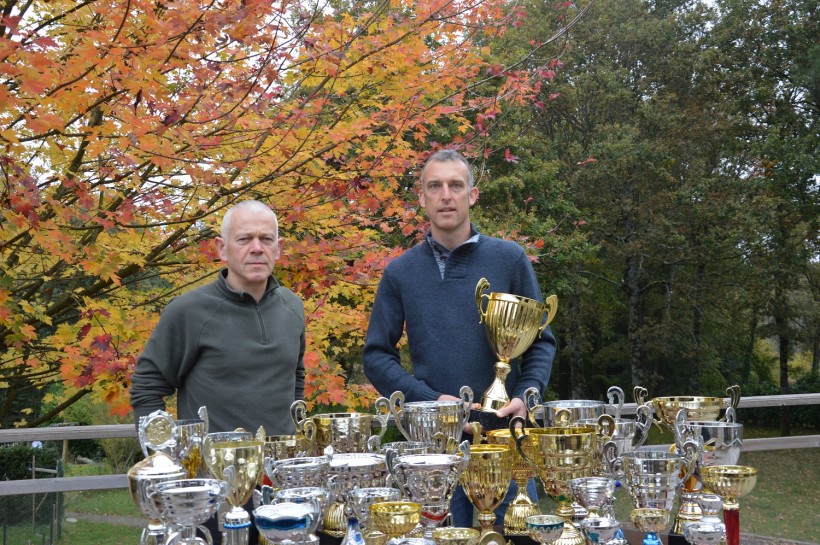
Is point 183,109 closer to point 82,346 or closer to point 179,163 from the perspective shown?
point 179,163

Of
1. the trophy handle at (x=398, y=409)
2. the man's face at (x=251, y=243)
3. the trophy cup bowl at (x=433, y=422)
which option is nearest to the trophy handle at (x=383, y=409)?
the trophy handle at (x=398, y=409)

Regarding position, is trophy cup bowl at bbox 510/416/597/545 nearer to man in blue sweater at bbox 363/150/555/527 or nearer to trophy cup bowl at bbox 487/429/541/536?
trophy cup bowl at bbox 487/429/541/536

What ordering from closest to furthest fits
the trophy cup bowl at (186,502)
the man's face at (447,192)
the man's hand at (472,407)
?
the trophy cup bowl at (186,502)
the man's hand at (472,407)
the man's face at (447,192)

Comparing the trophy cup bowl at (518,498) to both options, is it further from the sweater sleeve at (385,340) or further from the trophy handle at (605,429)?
the sweater sleeve at (385,340)

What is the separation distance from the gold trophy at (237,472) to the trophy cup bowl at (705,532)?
2.92 feet

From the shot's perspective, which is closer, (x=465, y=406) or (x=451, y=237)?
(x=465, y=406)

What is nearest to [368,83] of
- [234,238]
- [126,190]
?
[126,190]

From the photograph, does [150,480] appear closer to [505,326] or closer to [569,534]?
[569,534]

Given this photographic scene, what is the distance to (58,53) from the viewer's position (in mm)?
3359

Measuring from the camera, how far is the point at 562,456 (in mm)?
1823

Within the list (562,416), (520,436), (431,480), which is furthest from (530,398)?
(431,480)

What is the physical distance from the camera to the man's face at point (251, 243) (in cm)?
266

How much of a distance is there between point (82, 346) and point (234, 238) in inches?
52.4

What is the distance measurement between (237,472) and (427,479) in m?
0.40
